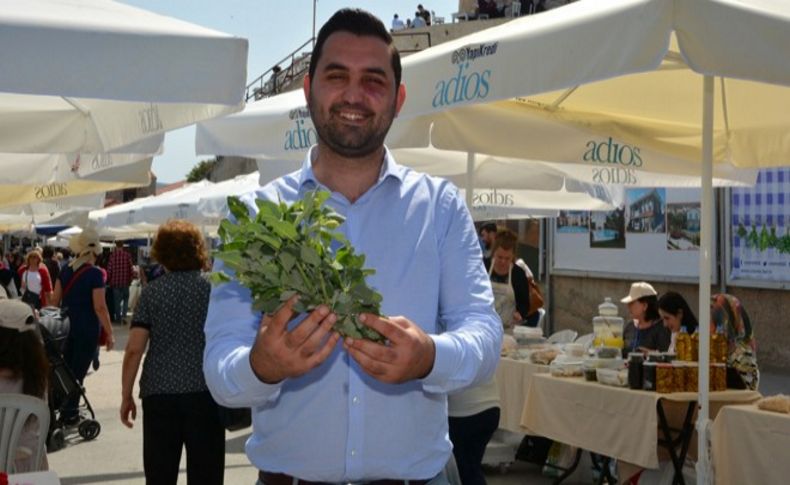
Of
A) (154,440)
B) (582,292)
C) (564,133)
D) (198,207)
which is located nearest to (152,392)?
(154,440)

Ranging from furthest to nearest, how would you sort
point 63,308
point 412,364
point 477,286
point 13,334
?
point 63,308 → point 13,334 → point 477,286 → point 412,364

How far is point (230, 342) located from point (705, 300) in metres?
4.26

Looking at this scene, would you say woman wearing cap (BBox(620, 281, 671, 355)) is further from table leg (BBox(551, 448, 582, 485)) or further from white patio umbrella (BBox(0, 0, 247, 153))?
white patio umbrella (BBox(0, 0, 247, 153))

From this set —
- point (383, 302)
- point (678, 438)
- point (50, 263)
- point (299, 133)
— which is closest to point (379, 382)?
point (383, 302)

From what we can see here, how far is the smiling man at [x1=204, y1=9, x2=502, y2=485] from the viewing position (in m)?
2.30

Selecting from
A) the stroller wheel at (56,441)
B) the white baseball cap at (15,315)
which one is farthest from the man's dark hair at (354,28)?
the stroller wheel at (56,441)

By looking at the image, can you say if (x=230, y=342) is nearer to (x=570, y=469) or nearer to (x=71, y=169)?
(x=71, y=169)

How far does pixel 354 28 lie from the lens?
7.92 ft

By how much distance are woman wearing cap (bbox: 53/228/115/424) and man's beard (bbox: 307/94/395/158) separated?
358 inches

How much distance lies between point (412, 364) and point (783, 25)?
126 inches

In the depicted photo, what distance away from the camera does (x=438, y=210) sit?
8.13ft

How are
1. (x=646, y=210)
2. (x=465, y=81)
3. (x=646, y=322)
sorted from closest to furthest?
1. (x=465, y=81)
2. (x=646, y=322)
3. (x=646, y=210)

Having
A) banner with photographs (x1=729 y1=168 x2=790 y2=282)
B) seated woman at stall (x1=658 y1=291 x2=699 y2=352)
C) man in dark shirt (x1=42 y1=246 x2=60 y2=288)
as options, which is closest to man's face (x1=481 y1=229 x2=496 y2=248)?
seated woman at stall (x1=658 y1=291 x2=699 y2=352)

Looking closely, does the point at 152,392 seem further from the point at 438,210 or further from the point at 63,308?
the point at 63,308
